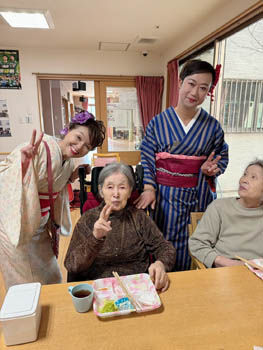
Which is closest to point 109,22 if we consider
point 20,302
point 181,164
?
point 181,164

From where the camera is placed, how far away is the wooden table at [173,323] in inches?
26.9

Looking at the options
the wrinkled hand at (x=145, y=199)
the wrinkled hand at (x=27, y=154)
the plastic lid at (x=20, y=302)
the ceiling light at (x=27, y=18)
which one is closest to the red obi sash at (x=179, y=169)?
the wrinkled hand at (x=145, y=199)

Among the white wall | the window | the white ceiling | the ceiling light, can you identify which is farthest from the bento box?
the white wall

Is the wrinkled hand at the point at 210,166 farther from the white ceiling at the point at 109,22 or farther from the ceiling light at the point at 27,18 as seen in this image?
the ceiling light at the point at 27,18

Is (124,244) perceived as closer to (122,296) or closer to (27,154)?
(122,296)

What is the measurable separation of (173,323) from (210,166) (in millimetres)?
979

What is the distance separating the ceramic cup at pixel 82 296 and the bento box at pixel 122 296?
0.09 ft

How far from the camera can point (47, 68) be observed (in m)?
4.80

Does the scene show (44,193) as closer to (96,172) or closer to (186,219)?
(96,172)

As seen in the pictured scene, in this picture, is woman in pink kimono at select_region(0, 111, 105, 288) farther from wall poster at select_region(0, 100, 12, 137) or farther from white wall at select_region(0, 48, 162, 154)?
wall poster at select_region(0, 100, 12, 137)

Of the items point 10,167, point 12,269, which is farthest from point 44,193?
point 12,269

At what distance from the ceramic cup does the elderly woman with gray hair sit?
2.26ft

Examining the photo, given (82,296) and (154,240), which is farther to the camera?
(154,240)

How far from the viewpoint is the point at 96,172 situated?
1388 mm
